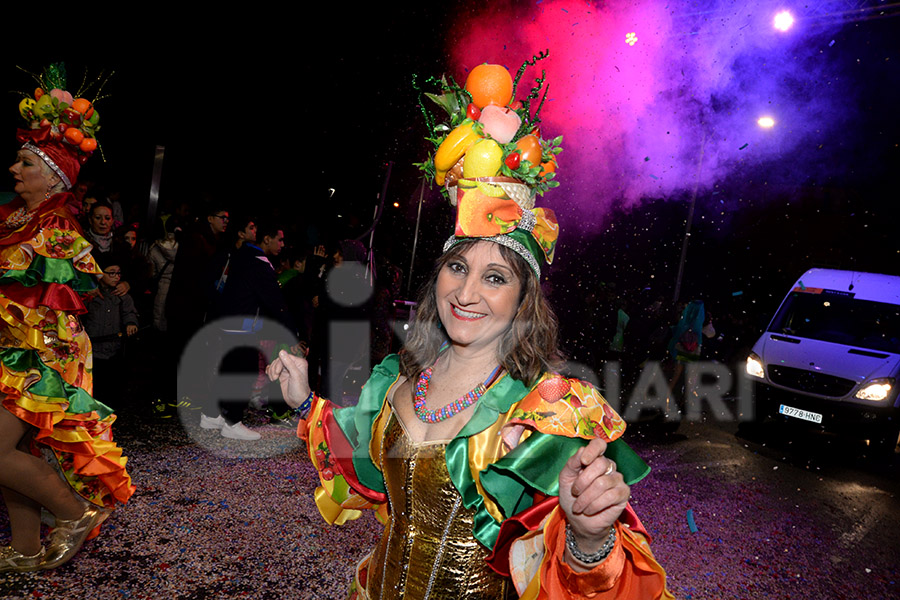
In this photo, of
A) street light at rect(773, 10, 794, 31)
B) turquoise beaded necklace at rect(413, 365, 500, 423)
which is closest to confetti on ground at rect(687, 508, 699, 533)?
turquoise beaded necklace at rect(413, 365, 500, 423)

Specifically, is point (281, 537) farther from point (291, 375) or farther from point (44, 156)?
point (44, 156)

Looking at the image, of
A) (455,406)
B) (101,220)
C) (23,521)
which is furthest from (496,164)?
(101,220)

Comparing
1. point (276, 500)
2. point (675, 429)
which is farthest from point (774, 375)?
point (276, 500)

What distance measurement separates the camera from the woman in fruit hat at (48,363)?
2889mm

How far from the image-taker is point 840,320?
823 cm

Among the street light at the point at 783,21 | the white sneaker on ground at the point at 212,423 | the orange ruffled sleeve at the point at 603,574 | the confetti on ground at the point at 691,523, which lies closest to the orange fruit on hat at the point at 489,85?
the orange ruffled sleeve at the point at 603,574

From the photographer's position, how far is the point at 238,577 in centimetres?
343

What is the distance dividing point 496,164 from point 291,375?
40.5 inches

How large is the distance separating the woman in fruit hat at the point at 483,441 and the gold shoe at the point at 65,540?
2080 millimetres

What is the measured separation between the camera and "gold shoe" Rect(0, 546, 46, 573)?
9.94ft

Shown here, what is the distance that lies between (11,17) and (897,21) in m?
12.1

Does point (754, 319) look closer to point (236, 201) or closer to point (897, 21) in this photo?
point (897, 21)

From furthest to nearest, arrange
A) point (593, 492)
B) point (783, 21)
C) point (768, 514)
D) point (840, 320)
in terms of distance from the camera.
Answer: point (840, 320) → point (783, 21) → point (768, 514) → point (593, 492)

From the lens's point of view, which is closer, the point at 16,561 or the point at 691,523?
the point at 16,561
